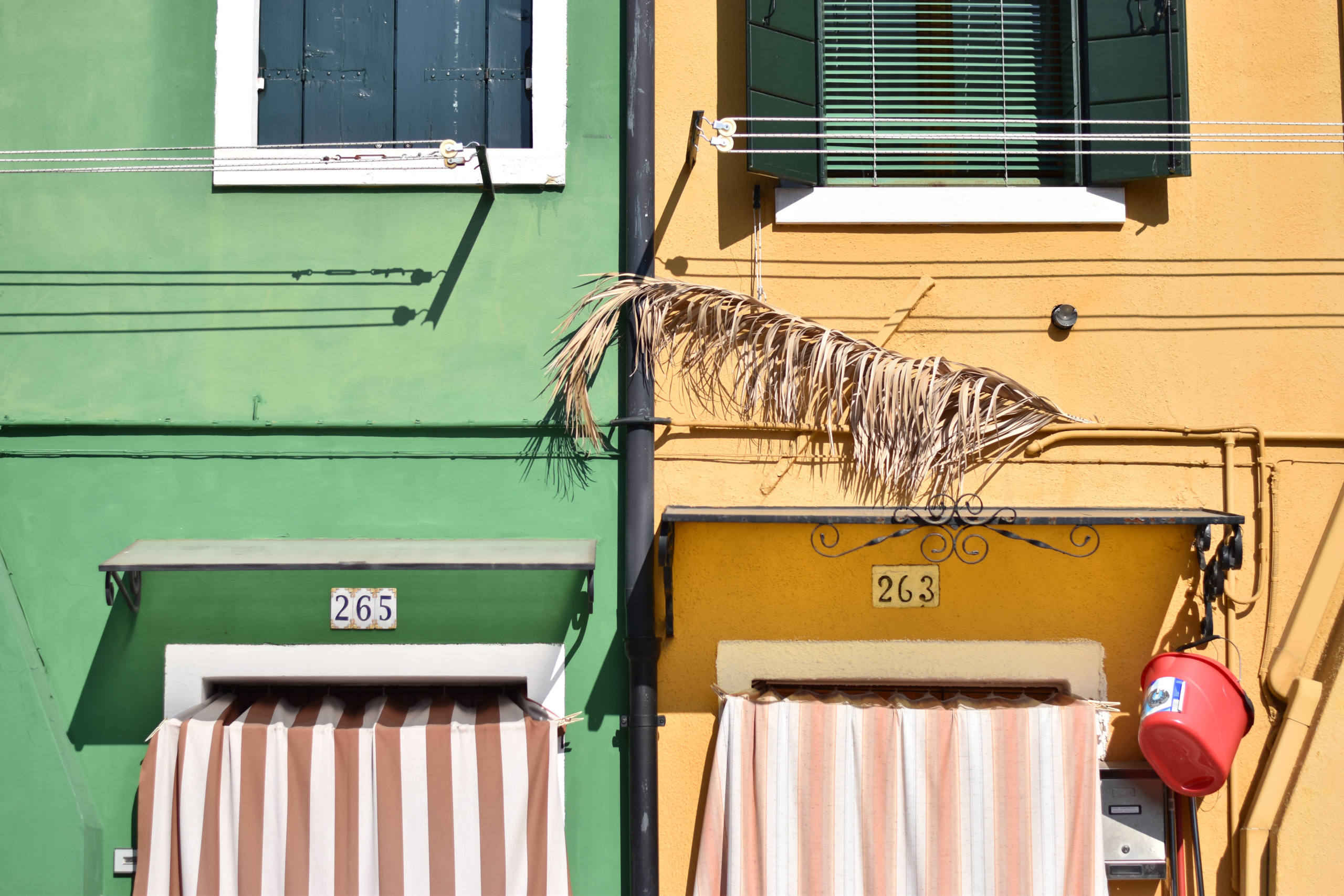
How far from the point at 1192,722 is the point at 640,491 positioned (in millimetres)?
2574

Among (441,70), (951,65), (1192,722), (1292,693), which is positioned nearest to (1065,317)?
(951,65)

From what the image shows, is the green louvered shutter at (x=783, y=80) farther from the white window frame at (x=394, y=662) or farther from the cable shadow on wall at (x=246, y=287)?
the white window frame at (x=394, y=662)

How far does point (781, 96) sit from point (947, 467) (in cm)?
192

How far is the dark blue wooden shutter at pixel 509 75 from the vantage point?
17.4ft

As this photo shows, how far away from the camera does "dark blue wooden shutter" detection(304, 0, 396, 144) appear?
5.34m

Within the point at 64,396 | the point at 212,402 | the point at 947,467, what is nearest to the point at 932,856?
the point at 947,467

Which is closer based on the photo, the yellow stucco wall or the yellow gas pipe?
the yellow gas pipe

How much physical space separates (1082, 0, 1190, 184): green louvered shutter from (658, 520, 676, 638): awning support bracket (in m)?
2.62

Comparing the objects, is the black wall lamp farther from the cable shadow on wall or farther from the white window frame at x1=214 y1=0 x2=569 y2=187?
the cable shadow on wall

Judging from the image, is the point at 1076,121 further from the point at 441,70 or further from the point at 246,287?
the point at 246,287

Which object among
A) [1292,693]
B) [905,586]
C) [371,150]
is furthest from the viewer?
[371,150]

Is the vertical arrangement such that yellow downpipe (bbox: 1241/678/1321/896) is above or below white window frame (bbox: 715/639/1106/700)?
below

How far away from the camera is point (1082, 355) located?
16.7 feet

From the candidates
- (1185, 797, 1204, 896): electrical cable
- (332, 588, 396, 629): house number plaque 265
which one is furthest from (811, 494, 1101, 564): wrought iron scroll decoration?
(332, 588, 396, 629): house number plaque 265
